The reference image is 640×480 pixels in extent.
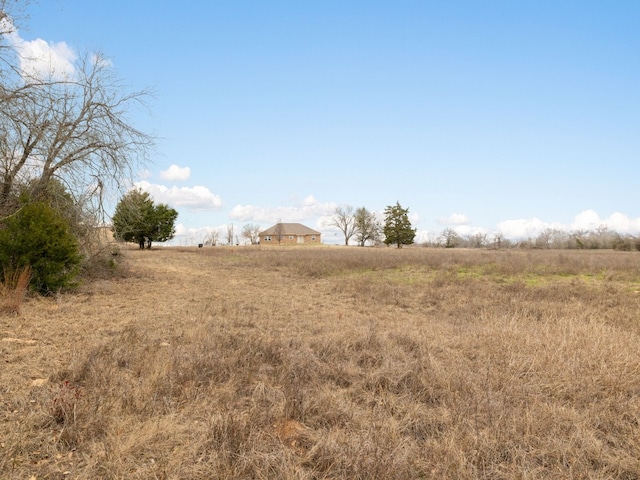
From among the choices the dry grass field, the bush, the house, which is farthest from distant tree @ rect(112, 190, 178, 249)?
the house

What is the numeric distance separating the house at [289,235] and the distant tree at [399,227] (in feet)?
63.1

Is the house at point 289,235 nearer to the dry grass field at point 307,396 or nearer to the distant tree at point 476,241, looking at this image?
the distant tree at point 476,241

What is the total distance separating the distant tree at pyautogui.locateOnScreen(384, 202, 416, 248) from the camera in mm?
63719

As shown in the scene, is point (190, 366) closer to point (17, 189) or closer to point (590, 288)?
point (17, 189)

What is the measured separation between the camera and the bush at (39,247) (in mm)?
8312

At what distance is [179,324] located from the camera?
7.12m

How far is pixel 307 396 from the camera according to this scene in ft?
13.1

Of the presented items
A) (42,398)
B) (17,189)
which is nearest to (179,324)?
(42,398)

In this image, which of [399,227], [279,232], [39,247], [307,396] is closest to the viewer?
[307,396]

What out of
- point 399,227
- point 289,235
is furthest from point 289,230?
point 399,227

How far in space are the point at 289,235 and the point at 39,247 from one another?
7049cm

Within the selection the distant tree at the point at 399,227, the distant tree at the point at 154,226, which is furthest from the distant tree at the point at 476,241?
the distant tree at the point at 154,226

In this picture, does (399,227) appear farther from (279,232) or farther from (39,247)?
(39,247)

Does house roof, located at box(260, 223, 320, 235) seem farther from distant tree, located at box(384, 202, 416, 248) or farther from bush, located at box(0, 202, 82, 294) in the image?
bush, located at box(0, 202, 82, 294)
